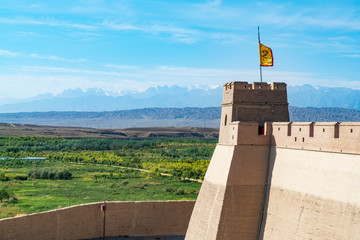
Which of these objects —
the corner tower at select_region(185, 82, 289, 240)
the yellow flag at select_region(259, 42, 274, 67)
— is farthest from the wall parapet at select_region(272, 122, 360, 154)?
the yellow flag at select_region(259, 42, 274, 67)

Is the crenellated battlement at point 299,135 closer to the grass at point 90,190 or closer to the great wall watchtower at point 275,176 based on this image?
→ the great wall watchtower at point 275,176

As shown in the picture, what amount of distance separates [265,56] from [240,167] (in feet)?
19.6

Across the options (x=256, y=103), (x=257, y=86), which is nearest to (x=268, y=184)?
(x=256, y=103)

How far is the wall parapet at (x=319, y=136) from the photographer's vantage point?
49.2ft

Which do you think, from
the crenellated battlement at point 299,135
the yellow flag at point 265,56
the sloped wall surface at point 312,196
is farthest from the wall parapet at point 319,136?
the yellow flag at point 265,56

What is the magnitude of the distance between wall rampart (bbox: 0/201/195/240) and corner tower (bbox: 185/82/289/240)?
379 cm

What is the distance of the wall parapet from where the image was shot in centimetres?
1500

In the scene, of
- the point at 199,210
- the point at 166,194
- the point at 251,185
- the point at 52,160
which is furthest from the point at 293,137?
the point at 52,160

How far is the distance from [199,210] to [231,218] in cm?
236

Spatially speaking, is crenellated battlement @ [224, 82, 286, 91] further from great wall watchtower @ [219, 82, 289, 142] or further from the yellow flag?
the yellow flag

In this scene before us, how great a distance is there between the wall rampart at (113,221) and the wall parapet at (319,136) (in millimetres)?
7908

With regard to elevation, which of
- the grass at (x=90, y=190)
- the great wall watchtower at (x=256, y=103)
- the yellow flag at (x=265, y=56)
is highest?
the yellow flag at (x=265, y=56)

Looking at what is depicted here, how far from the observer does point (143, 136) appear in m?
150

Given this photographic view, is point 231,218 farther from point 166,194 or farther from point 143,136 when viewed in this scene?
point 143,136
